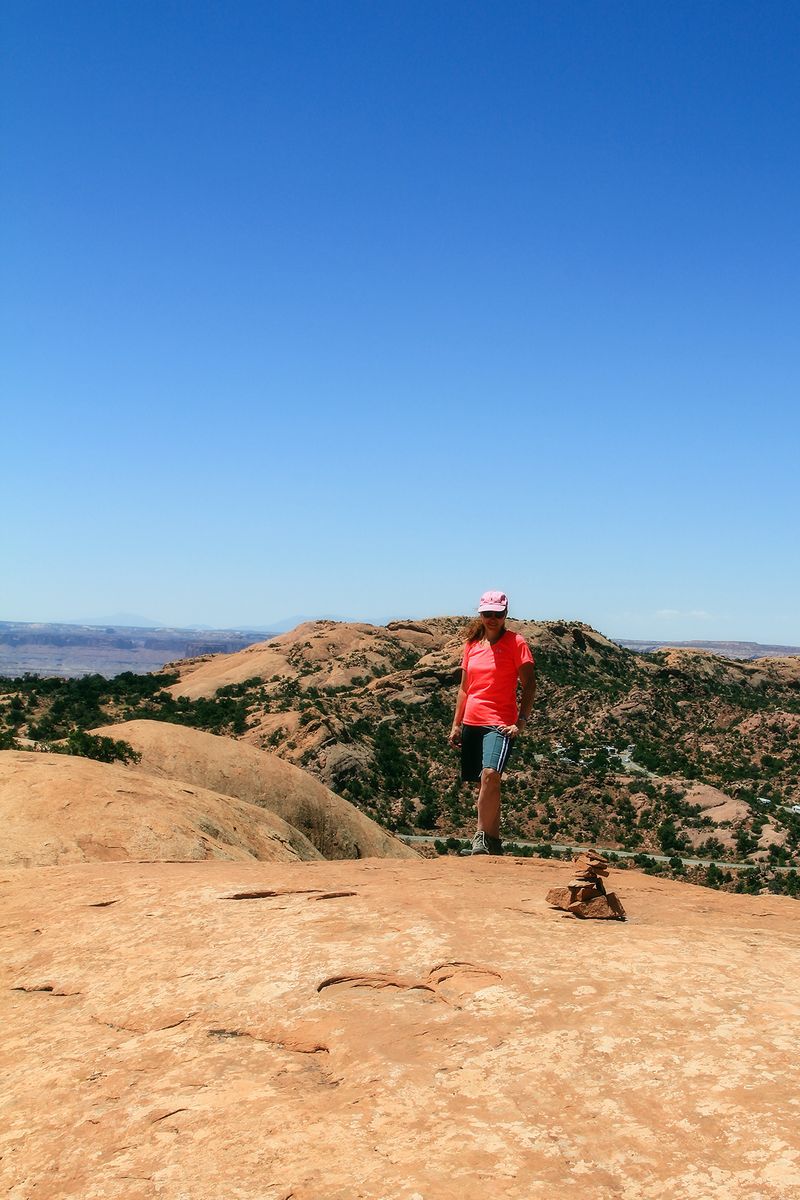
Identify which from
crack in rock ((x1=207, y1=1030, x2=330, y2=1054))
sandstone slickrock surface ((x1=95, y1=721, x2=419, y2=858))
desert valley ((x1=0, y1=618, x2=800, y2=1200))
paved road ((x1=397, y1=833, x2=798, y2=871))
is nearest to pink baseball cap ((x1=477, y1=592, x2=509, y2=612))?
desert valley ((x1=0, y1=618, x2=800, y2=1200))

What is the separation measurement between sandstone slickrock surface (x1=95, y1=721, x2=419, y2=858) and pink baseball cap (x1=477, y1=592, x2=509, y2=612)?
10.6 m

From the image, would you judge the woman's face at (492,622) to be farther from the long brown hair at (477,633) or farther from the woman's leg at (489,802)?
the woman's leg at (489,802)

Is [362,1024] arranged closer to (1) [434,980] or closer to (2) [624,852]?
(1) [434,980]

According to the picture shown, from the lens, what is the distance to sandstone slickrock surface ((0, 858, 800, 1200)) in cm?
344

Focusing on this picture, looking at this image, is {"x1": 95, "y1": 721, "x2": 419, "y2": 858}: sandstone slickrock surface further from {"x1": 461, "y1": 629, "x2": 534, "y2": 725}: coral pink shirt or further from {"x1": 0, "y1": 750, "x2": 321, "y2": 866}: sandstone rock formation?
{"x1": 461, "y1": 629, "x2": 534, "y2": 725}: coral pink shirt

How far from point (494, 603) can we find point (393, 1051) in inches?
230

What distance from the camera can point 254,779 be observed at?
1967 cm

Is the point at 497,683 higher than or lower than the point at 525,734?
higher

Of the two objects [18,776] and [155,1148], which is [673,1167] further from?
[18,776]

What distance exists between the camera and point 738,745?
61.6m

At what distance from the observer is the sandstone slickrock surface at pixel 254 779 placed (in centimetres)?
1883

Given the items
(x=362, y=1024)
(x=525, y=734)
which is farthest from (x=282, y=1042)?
(x=525, y=734)

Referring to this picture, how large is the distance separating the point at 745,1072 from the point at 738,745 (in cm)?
6211

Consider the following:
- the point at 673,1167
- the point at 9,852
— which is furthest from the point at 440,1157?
the point at 9,852
